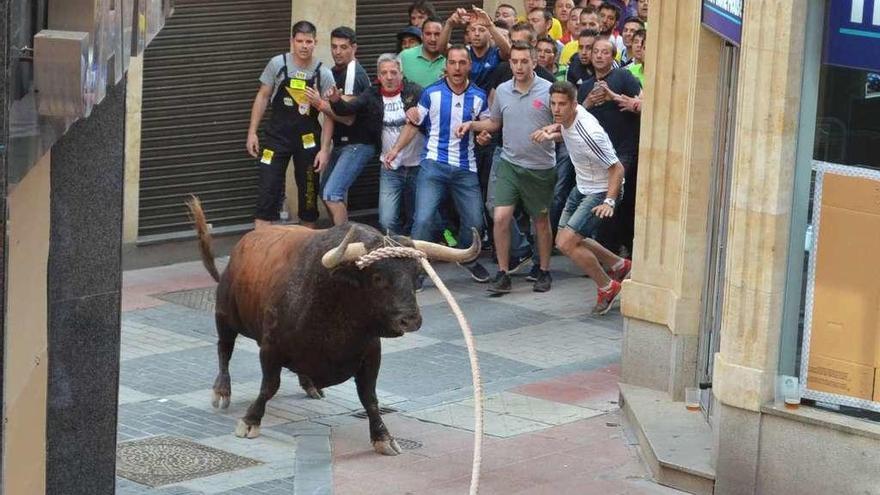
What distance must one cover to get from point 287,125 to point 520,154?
88.7 inches

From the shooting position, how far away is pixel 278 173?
1596 cm

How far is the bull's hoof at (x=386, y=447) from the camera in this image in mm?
10812

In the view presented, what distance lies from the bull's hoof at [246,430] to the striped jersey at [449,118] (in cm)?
474

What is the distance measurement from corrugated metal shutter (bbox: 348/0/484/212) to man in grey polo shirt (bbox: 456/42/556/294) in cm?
262

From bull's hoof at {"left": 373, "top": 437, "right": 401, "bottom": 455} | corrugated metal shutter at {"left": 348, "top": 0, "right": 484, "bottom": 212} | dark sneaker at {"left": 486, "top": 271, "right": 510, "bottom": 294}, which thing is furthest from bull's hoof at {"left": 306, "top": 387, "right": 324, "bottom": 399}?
corrugated metal shutter at {"left": 348, "top": 0, "right": 484, "bottom": 212}

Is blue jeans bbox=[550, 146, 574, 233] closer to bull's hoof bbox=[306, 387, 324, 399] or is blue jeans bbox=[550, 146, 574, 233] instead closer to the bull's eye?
bull's hoof bbox=[306, 387, 324, 399]

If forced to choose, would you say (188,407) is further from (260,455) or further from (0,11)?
(0,11)

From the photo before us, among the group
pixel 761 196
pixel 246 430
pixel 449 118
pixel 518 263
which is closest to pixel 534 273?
pixel 518 263

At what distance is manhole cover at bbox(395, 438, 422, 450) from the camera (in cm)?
1099

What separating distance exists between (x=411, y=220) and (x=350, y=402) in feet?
14.3

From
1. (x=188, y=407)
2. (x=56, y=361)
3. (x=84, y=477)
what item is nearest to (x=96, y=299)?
(x=56, y=361)

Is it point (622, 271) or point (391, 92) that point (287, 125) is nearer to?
point (391, 92)

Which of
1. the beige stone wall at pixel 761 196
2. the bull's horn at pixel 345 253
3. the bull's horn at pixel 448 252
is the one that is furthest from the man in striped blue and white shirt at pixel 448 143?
the beige stone wall at pixel 761 196

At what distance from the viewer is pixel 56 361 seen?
27.6 feet
